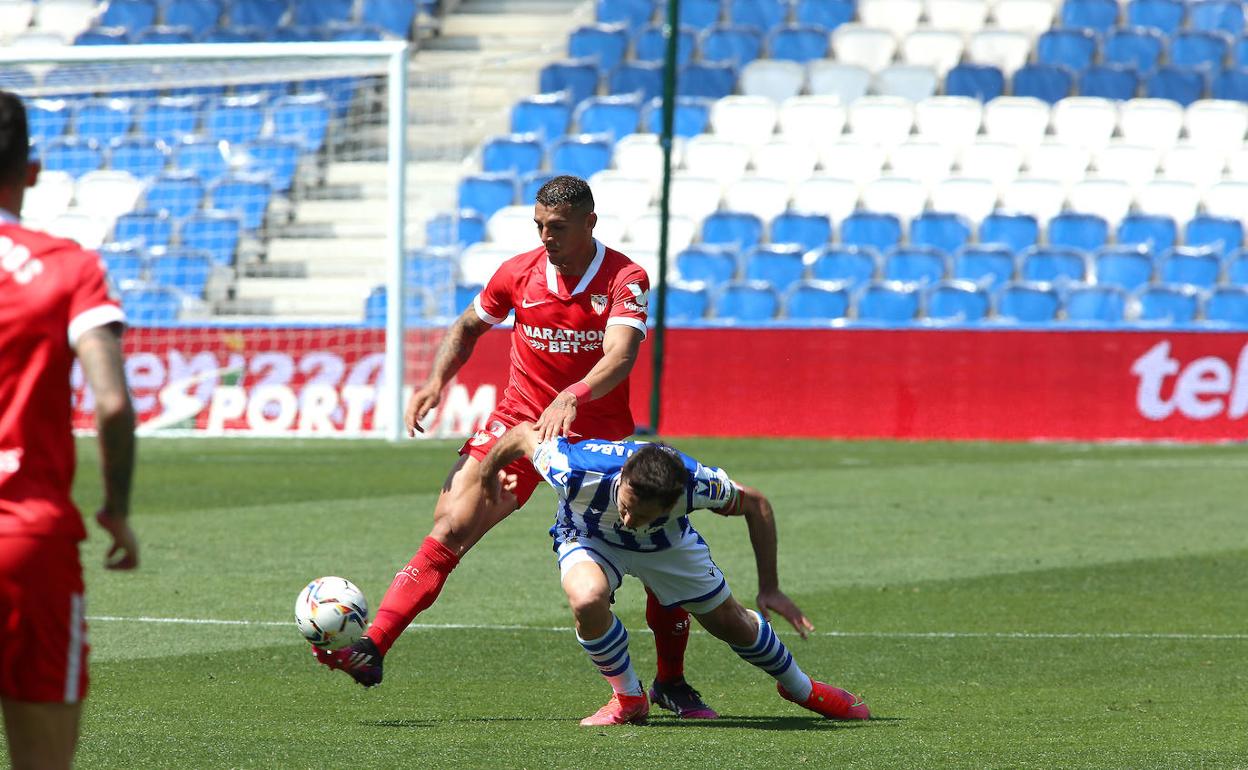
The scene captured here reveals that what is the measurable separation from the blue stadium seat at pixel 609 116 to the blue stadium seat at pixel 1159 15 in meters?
7.34

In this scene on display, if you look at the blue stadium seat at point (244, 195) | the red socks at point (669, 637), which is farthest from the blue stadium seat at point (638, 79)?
the red socks at point (669, 637)

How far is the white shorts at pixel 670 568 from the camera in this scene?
617 centimetres

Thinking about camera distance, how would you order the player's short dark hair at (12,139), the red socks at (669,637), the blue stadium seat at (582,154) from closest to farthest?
the player's short dark hair at (12,139) < the red socks at (669,637) < the blue stadium seat at (582,154)

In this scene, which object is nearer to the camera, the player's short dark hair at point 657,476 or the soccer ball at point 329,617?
→ the player's short dark hair at point 657,476

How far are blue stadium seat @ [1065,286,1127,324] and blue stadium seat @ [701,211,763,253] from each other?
3850mm

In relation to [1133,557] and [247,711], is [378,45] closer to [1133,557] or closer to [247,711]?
[1133,557]

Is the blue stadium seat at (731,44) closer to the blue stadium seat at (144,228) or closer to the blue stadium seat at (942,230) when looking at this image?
the blue stadium seat at (942,230)

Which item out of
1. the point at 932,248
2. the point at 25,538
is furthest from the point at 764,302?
the point at 25,538

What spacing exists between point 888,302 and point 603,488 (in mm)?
15412

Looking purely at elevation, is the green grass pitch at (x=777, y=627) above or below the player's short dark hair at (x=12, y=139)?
below

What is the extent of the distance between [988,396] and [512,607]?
11.4 meters

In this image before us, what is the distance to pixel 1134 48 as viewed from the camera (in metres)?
25.0

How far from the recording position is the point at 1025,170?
23.4 meters

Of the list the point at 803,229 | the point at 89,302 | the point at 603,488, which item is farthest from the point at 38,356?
the point at 803,229
